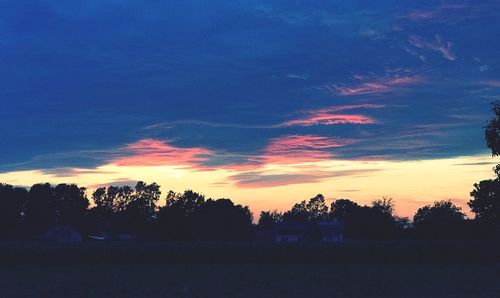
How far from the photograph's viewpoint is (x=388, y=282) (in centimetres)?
4347

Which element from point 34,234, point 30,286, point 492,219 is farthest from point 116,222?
point 492,219

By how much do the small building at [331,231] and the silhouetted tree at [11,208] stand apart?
238 ft

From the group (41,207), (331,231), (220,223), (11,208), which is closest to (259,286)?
(220,223)

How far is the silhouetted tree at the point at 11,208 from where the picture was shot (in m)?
159

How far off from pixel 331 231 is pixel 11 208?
297 ft

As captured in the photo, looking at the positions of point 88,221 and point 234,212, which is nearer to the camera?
point 234,212

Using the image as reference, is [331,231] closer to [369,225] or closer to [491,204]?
[369,225]

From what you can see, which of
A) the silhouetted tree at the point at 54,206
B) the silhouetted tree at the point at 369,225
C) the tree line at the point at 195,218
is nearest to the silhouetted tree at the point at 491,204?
the tree line at the point at 195,218

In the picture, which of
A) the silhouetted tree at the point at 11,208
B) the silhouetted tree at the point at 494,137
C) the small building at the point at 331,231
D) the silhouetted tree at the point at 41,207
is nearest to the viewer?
the silhouetted tree at the point at 494,137

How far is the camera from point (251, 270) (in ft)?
194

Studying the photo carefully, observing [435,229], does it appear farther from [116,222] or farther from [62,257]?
[116,222]

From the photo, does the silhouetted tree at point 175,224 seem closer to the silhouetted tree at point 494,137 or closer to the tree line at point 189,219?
the tree line at point 189,219

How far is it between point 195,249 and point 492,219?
49634mm

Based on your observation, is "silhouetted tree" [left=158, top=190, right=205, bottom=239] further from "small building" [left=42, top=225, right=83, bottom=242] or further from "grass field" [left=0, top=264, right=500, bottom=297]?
"grass field" [left=0, top=264, right=500, bottom=297]
